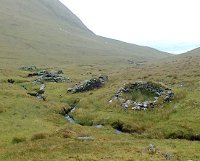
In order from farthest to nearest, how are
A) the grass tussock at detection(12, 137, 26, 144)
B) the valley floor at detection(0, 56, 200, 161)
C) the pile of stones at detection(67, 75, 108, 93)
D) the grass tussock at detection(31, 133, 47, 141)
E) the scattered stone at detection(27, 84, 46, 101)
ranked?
the pile of stones at detection(67, 75, 108, 93)
the scattered stone at detection(27, 84, 46, 101)
the grass tussock at detection(31, 133, 47, 141)
the grass tussock at detection(12, 137, 26, 144)
the valley floor at detection(0, 56, 200, 161)

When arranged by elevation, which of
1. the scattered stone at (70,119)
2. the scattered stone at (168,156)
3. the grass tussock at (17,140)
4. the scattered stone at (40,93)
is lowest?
the scattered stone at (40,93)

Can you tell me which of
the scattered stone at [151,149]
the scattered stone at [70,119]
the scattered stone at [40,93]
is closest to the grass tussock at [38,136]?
the scattered stone at [70,119]

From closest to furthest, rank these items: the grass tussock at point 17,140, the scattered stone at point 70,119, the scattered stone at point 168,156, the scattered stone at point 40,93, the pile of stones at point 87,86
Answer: the scattered stone at point 168,156
the grass tussock at point 17,140
the scattered stone at point 70,119
the scattered stone at point 40,93
the pile of stones at point 87,86

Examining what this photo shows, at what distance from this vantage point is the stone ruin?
62297mm

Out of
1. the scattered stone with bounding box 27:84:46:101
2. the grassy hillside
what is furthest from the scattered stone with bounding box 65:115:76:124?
the scattered stone with bounding box 27:84:46:101

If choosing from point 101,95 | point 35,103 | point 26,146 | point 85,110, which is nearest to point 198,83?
point 101,95

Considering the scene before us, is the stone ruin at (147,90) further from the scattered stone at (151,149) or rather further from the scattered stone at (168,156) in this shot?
the scattered stone at (168,156)

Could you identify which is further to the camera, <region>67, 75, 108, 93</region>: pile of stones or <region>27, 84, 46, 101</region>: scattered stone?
<region>67, 75, 108, 93</region>: pile of stones

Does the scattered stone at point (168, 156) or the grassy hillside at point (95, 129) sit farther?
the grassy hillside at point (95, 129)

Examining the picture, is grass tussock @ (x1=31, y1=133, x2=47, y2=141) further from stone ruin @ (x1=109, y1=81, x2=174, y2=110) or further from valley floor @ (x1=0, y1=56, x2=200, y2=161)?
stone ruin @ (x1=109, y1=81, x2=174, y2=110)

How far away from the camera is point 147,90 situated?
6619cm

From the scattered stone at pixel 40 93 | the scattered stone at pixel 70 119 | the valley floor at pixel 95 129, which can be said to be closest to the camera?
the valley floor at pixel 95 129

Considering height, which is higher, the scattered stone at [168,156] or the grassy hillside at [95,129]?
the scattered stone at [168,156]

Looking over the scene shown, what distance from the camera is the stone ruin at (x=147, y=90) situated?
6230 centimetres
